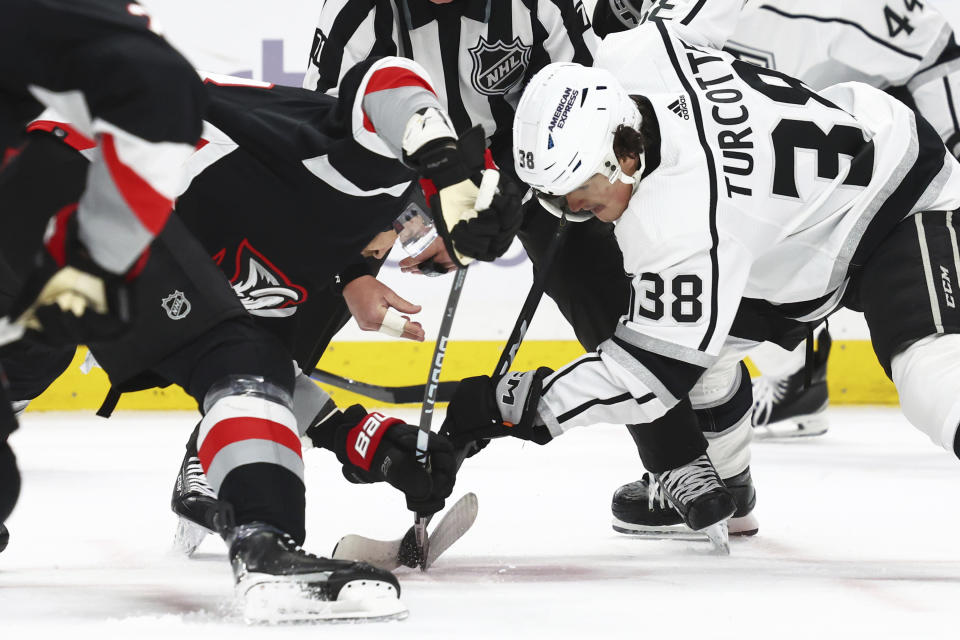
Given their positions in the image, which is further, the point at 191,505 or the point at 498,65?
the point at 498,65

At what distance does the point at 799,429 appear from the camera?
4379 millimetres

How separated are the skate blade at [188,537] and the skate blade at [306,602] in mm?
750

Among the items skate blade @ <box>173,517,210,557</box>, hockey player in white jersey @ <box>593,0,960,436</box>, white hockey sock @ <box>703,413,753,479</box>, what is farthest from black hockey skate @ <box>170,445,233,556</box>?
hockey player in white jersey @ <box>593,0,960,436</box>

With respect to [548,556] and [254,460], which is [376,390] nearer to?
[548,556]

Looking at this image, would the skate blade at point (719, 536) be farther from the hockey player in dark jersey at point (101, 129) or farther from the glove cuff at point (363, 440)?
the hockey player in dark jersey at point (101, 129)

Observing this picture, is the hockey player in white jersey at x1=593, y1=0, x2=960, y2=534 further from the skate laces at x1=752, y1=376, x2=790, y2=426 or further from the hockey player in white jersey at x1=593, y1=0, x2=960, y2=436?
the skate laces at x1=752, y1=376, x2=790, y2=426

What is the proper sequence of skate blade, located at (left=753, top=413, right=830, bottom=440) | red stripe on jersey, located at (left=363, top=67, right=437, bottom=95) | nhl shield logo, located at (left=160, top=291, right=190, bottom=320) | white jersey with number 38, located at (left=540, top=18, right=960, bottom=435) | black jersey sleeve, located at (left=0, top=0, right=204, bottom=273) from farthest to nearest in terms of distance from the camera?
skate blade, located at (left=753, top=413, right=830, bottom=440), white jersey with number 38, located at (left=540, top=18, right=960, bottom=435), red stripe on jersey, located at (left=363, top=67, right=437, bottom=95), nhl shield logo, located at (left=160, top=291, right=190, bottom=320), black jersey sleeve, located at (left=0, top=0, right=204, bottom=273)

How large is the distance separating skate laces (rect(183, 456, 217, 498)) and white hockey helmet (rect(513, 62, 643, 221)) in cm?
86

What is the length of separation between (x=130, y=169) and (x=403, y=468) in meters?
0.81

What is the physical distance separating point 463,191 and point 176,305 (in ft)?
1.39

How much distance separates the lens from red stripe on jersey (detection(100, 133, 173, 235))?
4.42ft

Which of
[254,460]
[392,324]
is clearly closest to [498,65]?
[392,324]

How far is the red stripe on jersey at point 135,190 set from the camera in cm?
135

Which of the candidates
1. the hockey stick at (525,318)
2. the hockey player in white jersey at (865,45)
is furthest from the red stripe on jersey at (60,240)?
the hockey player in white jersey at (865,45)
